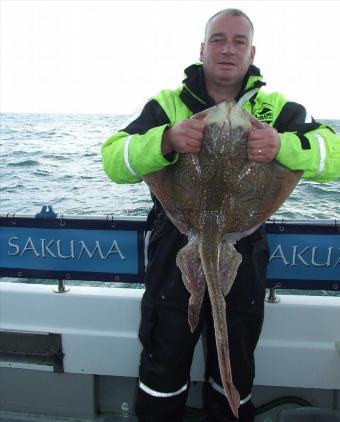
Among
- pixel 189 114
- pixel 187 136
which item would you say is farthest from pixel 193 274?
pixel 189 114

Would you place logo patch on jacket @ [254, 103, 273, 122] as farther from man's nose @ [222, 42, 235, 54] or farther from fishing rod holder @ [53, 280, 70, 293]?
fishing rod holder @ [53, 280, 70, 293]

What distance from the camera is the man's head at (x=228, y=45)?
7.27 ft

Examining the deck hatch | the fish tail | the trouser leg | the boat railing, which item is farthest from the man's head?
the deck hatch

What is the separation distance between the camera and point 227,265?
1.90m

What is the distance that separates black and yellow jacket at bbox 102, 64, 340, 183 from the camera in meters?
1.87

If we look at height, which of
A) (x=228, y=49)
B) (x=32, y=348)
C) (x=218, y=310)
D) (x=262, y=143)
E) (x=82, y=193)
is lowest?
(x=82, y=193)

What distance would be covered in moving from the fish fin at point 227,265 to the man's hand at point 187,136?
1.47ft

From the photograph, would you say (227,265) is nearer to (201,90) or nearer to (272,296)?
(201,90)

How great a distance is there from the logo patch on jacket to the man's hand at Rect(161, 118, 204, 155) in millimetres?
625

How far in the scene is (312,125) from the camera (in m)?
2.12

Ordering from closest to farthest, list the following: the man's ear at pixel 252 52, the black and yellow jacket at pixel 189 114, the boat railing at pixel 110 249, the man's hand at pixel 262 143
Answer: the man's hand at pixel 262 143 < the black and yellow jacket at pixel 189 114 < the man's ear at pixel 252 52 < the boat railing at pixel 110 249

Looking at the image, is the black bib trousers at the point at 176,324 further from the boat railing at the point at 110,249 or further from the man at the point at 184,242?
the boat railing at the point at 110,249

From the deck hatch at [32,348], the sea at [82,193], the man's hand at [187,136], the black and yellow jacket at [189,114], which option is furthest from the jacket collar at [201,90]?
the sea at [82,193]

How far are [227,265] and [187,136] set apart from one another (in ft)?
1.90
